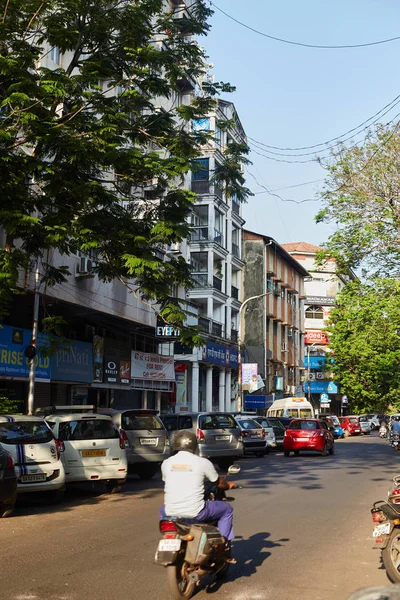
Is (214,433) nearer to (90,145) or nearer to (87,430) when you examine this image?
(87,430)

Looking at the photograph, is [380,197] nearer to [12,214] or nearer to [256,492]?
[256,492]

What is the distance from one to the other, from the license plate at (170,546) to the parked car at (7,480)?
591 centimetres

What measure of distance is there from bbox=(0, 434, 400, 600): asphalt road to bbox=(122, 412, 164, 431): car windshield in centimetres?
188

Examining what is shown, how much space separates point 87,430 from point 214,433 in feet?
21.1

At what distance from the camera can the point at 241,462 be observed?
2511 cm

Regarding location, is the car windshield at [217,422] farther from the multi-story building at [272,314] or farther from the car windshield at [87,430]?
the multi-story building at [272,314]

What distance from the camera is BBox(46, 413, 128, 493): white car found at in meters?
15.0

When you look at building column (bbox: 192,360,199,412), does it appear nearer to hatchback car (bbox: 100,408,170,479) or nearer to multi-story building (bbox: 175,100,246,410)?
multi-story building (bbox: 175,100,246,410)

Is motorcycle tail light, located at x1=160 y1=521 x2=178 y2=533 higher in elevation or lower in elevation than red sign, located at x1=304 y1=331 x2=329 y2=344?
lower

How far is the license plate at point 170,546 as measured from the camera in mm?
6465

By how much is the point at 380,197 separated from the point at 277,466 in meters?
9.40

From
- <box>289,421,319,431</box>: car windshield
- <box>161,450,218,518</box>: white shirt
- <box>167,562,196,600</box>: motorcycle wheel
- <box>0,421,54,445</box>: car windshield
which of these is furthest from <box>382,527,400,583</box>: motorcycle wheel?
<box>289,421,319,431</box>: car windshield

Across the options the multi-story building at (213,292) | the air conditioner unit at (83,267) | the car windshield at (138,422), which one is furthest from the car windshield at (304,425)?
the car windshield at (138,422)

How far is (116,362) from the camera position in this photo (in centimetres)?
3031
